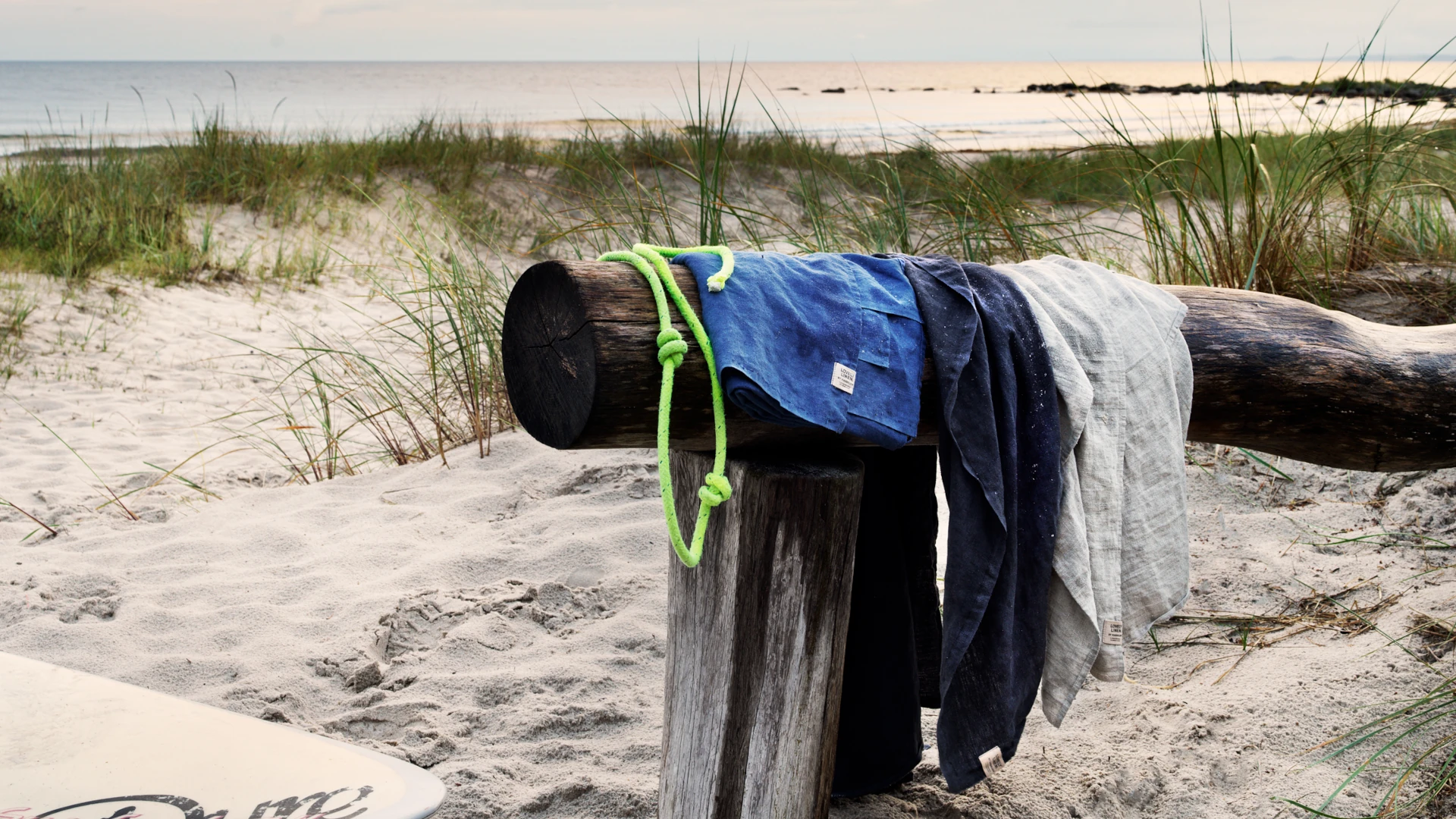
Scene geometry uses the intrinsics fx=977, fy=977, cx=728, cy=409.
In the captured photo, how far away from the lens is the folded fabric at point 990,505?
1.49 metres

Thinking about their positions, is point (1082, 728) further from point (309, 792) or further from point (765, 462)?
point (309, 792)

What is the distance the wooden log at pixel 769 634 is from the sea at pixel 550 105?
7.92 ft

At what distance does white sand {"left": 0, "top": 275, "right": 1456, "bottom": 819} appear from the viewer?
78.4 inches

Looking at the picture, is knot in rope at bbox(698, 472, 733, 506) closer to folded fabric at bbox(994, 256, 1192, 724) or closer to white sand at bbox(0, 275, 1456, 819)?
folded fabric at bbox(994, 256, 1192, 724)

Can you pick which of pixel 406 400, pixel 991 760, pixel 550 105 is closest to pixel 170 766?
pixel 991 760

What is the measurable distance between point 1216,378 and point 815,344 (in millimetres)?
890

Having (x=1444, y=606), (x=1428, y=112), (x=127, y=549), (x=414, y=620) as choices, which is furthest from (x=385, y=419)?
(x=1428, y=112)

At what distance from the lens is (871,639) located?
71.9 inches

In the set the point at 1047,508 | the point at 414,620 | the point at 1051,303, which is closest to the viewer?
the point at 1047,508

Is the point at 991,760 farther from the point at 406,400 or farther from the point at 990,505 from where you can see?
the point at 406,400

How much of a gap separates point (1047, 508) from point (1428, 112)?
390 cm

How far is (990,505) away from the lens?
1.48 meters

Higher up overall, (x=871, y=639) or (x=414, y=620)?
(x=871, y=639)

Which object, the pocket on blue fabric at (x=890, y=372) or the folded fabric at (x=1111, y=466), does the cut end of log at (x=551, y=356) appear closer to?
the pocket on blue fabric at (x=890, y=372)
